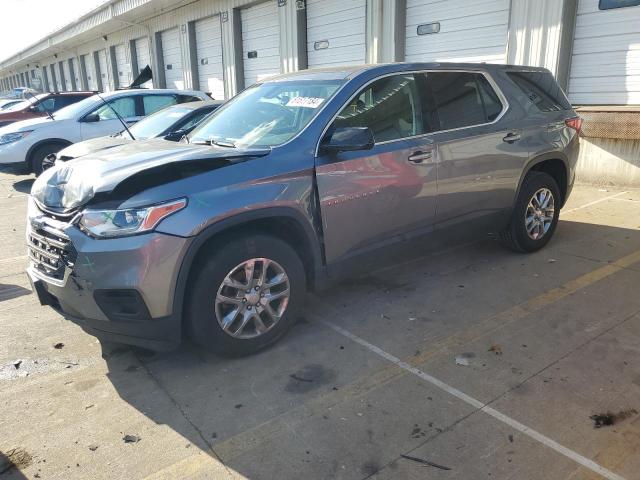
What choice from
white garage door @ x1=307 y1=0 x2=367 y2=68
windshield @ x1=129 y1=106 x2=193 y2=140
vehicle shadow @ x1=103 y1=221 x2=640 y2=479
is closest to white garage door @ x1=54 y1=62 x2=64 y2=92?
white garage door @ x1=307 y1=0 x2=367 y2=68

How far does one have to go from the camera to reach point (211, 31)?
18.2 m

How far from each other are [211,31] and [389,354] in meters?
17.3

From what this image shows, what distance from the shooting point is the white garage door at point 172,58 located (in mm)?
20844

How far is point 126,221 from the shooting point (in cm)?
289

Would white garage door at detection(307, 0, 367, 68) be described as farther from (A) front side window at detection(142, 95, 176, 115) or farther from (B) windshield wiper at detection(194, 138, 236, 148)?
(B) windshield wiper at detection(194, 138, 236, 148)

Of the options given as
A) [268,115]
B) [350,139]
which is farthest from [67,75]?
[350,139]

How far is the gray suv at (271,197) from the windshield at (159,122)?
2829mm

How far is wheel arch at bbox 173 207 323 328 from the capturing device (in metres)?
3.01

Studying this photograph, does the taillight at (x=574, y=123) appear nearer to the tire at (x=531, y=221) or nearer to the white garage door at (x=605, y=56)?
the tire at (x=531, y=221)

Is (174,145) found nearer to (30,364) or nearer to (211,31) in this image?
(30,364)

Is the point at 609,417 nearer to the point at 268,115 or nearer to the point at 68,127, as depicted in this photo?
the point at 268,115

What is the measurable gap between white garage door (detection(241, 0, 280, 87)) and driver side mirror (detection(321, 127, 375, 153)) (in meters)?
12.1

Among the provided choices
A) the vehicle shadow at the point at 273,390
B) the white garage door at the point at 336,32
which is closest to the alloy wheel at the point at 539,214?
the vehicle shadow at the point at 273,390

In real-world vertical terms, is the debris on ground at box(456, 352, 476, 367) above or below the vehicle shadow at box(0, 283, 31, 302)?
below
